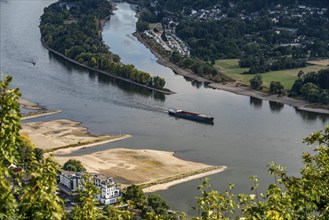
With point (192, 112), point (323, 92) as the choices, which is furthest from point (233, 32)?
point (192, 112)

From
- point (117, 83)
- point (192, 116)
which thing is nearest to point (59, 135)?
Result: point (192, 116)

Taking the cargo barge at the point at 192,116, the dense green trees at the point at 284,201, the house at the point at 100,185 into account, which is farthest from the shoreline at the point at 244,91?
the dense green trees at the point at 284,201

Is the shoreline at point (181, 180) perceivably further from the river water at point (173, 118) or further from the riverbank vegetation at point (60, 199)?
the riverbank vegetation at point (60, 199)

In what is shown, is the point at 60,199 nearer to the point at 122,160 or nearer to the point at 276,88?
the point at 122,160

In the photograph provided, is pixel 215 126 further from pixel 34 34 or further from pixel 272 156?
pixel 34 34

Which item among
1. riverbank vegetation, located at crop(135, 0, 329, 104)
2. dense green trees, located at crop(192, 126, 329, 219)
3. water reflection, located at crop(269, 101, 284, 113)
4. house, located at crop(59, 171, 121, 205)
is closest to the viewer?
dense green trees, located at crop(192, 126, 329, 219)

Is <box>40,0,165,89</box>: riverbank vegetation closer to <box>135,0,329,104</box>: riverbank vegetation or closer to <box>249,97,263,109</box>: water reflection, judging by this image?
<box>135,0,329,104</box>: riverbank vegetation

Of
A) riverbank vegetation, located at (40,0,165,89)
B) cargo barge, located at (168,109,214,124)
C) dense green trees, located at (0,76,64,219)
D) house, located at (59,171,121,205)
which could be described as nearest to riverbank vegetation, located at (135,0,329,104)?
riverbank vegetation, located at (40,0,165,89)
